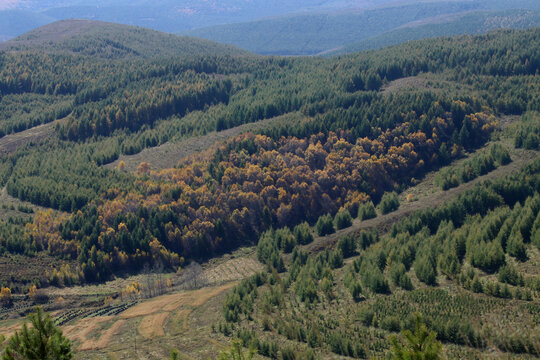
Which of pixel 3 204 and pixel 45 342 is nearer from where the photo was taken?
pixel 45 342

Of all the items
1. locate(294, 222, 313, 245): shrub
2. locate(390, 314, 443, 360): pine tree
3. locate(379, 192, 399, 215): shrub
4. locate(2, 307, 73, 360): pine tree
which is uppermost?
locate(2, 307, 73, 360): pine tree

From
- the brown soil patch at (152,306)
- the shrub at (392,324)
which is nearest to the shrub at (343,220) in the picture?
the brown soil patch at (152,306)

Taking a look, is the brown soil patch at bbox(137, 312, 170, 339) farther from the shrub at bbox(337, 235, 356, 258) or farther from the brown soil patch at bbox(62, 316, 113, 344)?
the shrub at bbox(337, 235, 356, 258)

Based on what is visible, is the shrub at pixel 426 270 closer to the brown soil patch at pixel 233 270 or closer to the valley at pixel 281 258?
the valley at pixel 281 258

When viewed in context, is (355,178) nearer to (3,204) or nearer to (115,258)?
(115,258)

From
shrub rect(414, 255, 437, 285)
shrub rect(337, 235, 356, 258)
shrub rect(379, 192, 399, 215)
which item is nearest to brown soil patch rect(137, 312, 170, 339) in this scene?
shrub rect(414, 255, 437, 285)

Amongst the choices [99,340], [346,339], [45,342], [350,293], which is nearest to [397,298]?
[350,293]

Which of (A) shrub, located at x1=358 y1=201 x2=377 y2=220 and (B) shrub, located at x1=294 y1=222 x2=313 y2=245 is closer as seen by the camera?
(B) shrub, located at x1=294 y1=222 x2=313 y2=245
